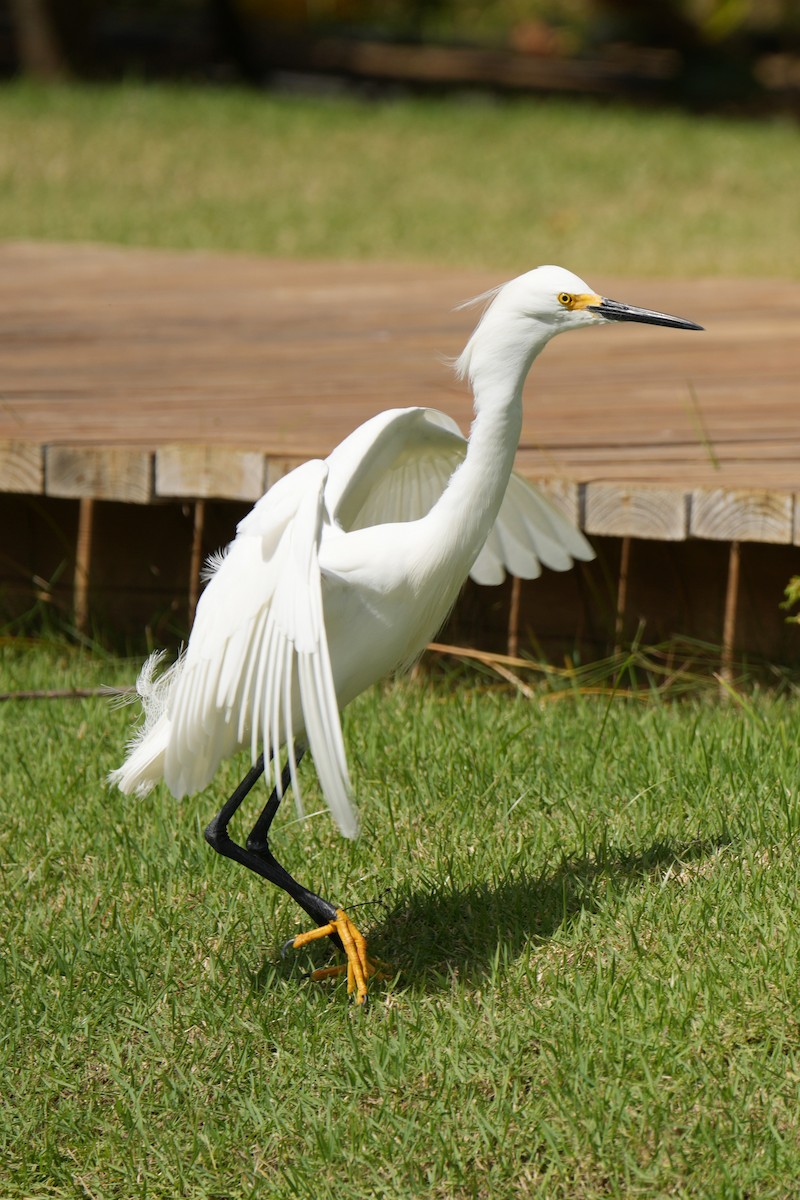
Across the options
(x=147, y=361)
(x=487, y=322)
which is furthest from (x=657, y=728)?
(x=147, y=361)

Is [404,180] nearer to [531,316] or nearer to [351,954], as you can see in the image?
[531,316]

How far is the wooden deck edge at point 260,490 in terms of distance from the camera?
10.9ft

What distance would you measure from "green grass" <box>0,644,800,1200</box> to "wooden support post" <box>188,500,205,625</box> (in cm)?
80

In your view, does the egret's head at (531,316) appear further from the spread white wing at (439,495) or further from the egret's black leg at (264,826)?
the egret's black leg at (264,826)

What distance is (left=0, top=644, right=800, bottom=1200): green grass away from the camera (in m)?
2.11

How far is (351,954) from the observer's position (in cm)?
248

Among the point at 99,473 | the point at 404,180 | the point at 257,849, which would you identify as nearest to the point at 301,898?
the point at 257,849

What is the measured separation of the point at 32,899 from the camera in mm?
2855

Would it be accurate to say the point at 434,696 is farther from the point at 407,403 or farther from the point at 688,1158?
the point at 688,1158

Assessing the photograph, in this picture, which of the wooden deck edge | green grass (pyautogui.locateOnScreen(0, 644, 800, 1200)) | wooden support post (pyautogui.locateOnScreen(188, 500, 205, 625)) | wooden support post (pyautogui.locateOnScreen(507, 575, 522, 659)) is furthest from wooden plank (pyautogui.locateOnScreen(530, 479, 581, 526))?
wooden support post (pyautogui.locateOnScreen(188, 500, 205, 625))

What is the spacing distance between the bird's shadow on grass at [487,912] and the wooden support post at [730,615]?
3.04ft

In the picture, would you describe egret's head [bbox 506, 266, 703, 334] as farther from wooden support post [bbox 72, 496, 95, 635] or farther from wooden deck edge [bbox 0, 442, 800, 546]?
wooden support post [bbox 72, 496, 95, 635]

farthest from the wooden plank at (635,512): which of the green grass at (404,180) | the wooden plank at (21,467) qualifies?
the green grass at (404,180)

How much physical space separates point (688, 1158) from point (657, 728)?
4.38 feet
